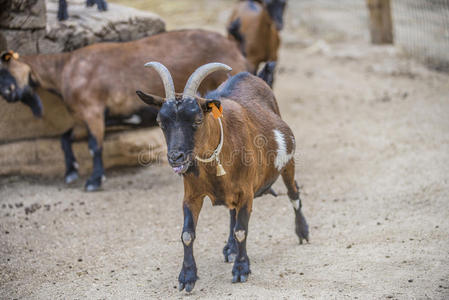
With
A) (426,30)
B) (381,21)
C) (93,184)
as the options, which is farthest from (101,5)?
(426,30)

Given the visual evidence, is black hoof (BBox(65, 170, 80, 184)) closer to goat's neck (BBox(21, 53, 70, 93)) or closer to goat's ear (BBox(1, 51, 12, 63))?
goat's neck (BBox(21, 53, 70, 93))

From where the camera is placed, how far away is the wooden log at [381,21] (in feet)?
43.5

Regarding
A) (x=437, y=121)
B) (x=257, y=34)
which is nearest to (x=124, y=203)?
(x=257, y=34)

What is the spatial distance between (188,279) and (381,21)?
10.5 metres

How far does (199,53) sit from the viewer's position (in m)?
7.50

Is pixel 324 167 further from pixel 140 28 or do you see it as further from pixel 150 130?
pixel 140 28

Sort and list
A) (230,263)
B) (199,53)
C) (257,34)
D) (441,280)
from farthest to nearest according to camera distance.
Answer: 1. (257,34)
2. (199,53)
3. (230,263)
4. (441,280)

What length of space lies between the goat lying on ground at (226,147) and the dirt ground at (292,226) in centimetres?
47

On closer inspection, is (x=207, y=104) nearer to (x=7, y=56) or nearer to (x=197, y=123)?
(x=197, y=123)

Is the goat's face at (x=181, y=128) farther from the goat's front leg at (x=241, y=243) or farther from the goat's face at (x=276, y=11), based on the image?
the goat's face at (x=276, y=11)

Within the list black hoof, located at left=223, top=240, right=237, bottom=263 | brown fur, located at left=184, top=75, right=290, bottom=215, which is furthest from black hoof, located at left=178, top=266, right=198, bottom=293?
black hoof, located at left=223, top=240, right=237, bottom=263

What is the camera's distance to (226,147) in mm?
4477

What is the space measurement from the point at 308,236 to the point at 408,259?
1.04 metres

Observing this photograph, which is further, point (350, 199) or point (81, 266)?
point (350, 199)
